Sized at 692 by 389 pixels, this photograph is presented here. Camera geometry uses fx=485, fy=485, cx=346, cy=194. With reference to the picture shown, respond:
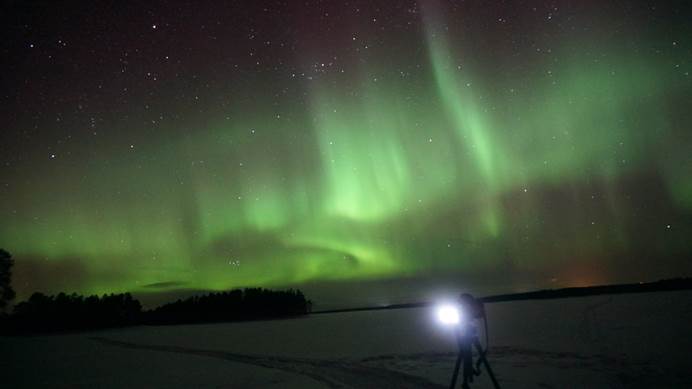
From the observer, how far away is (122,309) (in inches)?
3765

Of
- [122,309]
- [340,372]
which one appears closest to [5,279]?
[122,309]

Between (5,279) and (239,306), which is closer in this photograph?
(5,279)

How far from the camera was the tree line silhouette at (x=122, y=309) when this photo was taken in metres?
75.8

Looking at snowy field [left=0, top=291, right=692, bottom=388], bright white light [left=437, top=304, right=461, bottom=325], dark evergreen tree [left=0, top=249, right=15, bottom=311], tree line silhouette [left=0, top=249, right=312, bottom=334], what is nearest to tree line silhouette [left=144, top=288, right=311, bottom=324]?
tree line silhouette [left=0, top=249, right=312, bottom=334]

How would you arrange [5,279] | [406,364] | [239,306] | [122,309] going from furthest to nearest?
[239,306], [122,309], [5,279], [406,364]

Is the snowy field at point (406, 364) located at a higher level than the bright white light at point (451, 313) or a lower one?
lower

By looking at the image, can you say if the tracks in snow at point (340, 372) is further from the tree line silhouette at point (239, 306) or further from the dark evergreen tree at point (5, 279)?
the tree line silhouette at point (239, 306)

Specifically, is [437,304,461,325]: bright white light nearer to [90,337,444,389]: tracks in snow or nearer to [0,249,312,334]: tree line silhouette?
[90,337,444,389]: tracks in snow

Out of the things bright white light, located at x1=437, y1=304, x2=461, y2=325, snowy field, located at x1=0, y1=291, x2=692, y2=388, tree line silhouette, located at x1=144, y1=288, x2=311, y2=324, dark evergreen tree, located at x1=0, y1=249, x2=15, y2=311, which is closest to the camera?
bright white light, located at x1=437, y1=304, x2=461, y2=325

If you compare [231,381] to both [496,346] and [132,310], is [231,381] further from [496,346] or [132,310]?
[132,310]

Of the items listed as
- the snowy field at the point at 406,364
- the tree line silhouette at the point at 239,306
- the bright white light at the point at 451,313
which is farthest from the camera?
the tree line silhouette at the point at 239,306

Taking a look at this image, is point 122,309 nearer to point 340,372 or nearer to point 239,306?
point 239,306

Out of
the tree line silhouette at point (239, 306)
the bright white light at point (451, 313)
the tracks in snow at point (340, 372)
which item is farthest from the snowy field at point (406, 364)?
the tree line silhouette at point (239, 306)

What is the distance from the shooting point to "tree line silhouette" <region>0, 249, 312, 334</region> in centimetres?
7581
